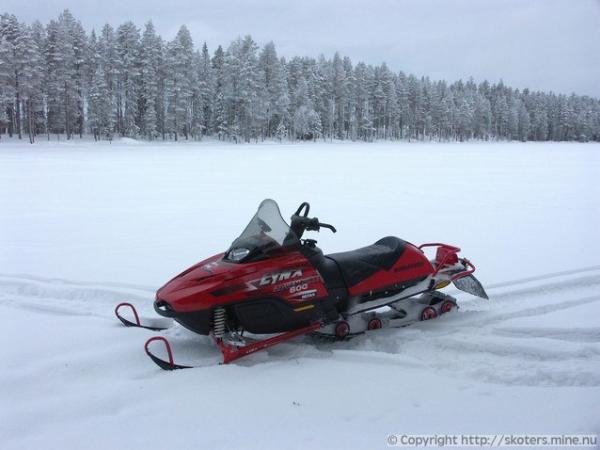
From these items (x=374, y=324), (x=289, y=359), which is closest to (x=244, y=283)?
(x=289, y=359)

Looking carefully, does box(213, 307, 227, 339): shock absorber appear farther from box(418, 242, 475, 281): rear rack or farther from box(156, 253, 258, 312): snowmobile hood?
box(418, 242, 475, 281): rear rack

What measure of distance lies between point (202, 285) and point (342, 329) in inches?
51.7

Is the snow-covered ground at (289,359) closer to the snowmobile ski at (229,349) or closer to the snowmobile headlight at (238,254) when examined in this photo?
the snowmobile ski at (229,349)

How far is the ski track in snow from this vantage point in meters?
3.68

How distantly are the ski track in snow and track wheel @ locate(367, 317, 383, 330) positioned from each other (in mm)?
61

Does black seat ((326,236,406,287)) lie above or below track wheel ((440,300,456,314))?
above

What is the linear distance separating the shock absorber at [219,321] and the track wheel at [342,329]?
102 centimetres

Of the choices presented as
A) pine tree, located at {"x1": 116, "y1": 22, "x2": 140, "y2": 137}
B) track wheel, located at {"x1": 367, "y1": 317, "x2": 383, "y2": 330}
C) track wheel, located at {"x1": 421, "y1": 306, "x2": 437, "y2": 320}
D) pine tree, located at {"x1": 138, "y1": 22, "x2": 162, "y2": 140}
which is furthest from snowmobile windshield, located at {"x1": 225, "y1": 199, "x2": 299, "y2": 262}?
pine tree, located at {"x1": 116, "y1": 22, "x2": 140, "y2": 137}

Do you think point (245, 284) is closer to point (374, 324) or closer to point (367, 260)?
point (367, 260)

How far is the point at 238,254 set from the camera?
3908mm

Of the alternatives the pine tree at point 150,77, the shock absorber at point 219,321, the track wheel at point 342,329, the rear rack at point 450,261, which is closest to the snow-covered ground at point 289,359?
the track wheel at point 342,329

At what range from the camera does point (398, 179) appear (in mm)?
16359

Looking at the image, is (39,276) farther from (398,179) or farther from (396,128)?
(396,128)

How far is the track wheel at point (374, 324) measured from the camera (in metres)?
4.39
